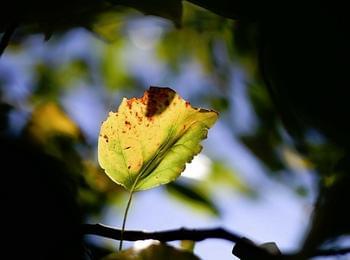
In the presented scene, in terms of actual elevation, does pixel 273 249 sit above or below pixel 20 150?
above

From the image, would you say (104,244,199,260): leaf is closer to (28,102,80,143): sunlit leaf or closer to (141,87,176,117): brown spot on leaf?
(141,87,176,117): brown spot on leaf

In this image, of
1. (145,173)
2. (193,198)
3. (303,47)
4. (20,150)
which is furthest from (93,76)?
(303,47)

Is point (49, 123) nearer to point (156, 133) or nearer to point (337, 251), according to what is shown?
point (156, 133)

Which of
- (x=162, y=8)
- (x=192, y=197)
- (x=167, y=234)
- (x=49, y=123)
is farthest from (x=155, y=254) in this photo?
(x=192, y=197)

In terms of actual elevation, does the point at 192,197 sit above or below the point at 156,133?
below

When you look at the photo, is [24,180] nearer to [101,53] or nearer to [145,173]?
[145,173]

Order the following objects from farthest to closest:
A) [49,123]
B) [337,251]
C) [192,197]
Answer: [192,197], [49,123], [337,251]

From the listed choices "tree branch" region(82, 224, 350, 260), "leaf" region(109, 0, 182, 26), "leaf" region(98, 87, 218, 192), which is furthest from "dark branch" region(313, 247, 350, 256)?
"leaf" region(109, 0, 182, 26)
